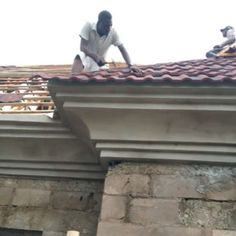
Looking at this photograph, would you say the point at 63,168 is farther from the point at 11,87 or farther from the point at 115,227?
the point at 11,87

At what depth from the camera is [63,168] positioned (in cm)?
483

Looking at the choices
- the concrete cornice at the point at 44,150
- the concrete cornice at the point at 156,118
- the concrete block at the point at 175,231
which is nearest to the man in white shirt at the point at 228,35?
the concrete cornice at the point at 44,150

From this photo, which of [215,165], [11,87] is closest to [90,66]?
[11,87]

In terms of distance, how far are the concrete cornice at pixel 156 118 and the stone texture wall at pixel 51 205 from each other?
694mm

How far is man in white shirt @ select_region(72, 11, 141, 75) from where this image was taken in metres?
5.70

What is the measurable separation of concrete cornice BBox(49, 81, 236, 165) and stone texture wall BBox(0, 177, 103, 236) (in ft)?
2.28

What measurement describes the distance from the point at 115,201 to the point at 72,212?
0.87 metres

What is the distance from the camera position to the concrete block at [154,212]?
384 centimetres

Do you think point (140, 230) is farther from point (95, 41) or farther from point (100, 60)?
point (95, 41)

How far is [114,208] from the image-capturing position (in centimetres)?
397

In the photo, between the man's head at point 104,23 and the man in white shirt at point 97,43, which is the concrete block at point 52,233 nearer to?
the man in white shirt at point 97,43

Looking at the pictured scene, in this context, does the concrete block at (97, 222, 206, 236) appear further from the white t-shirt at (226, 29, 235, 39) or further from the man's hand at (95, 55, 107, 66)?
the white t-shirt at (226, 29, 235, 39)

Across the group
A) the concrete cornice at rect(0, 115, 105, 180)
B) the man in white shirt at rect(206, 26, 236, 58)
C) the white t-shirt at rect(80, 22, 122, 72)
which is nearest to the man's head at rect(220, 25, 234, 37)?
the man in white shirt at rect(206, 26, 236, 58)

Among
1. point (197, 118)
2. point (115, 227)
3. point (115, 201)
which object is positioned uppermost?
point (197, 118)
